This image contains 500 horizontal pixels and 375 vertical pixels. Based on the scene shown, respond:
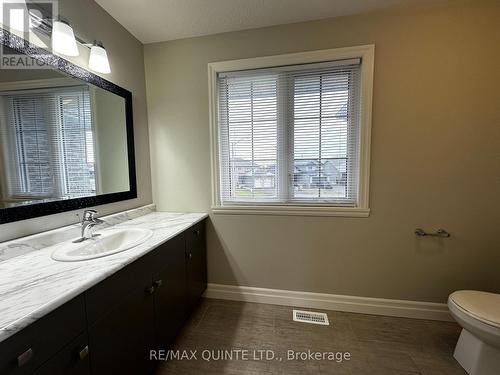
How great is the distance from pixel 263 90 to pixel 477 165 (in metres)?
1.67

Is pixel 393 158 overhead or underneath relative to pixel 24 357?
overhead

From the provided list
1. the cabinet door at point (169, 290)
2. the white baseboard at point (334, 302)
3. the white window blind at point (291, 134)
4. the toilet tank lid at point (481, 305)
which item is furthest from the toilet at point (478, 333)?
the cabinet door at point (169, 290)

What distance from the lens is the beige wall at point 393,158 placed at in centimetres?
153

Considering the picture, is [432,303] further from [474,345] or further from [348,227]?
[348,227]

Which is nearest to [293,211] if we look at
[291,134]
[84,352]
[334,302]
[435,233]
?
[291,134]

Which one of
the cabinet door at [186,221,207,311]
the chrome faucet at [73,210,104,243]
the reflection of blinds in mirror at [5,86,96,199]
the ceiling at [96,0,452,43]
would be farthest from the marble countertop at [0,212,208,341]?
the ceiling at [96,0,452,43]

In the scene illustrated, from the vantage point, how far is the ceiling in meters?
1.51

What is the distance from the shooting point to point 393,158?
1.66 meters

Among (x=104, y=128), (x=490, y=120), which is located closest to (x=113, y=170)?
(x=104, y=128)

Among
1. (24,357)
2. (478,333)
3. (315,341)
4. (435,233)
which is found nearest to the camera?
(24,357)

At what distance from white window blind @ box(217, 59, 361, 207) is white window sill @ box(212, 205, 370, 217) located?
5 centimetres

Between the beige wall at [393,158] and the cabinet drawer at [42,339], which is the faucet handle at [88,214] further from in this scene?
the beige wall at [393,158]

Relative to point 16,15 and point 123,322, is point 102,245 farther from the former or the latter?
point 16,15

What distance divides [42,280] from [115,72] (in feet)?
5.00
